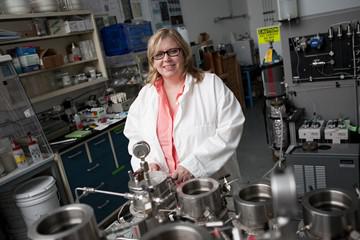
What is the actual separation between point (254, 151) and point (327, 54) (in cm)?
157

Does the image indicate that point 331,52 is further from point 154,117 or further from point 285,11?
point 154,117

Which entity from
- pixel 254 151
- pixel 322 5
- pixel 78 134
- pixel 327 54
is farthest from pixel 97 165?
pixel 322 5

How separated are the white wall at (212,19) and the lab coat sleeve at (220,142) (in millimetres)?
4228

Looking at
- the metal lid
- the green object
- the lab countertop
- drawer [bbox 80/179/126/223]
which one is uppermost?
the metal lid

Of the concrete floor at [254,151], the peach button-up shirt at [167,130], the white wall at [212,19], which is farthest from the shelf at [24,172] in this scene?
the white wall at [212,19]

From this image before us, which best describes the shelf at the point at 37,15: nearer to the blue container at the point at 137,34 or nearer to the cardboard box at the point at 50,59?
the cardboard box at the point at 50,59

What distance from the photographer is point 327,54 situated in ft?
9.20

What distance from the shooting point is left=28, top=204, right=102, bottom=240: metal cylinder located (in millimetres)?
764

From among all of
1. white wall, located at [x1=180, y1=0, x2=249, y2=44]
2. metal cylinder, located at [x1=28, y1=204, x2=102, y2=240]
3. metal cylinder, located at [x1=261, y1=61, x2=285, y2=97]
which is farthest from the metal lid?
white wall, located at [x1=180, y1=0, x2=249, y2=44]

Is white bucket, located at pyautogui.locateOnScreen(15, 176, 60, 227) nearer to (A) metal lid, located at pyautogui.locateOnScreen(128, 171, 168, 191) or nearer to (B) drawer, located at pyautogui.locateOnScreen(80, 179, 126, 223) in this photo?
(B) drawer, located at pyautogui.locateOnScreen(80, 179, 126, 223)

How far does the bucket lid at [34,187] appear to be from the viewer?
2223mm

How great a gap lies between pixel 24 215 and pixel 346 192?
86.3 inches

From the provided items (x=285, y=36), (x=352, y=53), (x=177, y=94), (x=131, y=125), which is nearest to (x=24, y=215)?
(x=131, y=125)

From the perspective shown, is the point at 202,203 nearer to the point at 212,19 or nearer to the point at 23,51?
the point at 23,51
